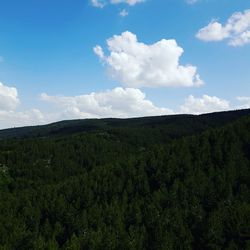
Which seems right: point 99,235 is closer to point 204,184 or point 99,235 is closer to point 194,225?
point 194,225

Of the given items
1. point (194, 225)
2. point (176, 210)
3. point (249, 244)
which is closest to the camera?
point (249, 244)

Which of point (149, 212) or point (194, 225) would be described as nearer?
point (194, 225)

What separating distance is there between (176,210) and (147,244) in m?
25.3

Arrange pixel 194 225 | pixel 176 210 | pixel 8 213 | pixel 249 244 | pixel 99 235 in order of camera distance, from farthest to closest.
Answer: pixel 8 213 < pixel 176 210 < pixel 194 225 < pixel 99 235 < pixel 249 244

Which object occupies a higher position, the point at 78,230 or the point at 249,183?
the point at 249,183

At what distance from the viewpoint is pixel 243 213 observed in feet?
522

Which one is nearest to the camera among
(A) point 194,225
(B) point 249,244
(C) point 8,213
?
(B) point 249,244

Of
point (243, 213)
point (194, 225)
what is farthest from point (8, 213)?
point (243, 213)

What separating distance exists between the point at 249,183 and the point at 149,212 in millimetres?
54874

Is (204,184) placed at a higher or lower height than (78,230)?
higher

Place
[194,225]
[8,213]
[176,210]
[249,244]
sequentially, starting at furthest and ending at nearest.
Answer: [8,213] → [176,210] → [194,225] → [249,244]

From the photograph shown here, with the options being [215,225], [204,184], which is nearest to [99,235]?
[215,225]

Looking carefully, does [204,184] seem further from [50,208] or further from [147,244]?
[50,208]

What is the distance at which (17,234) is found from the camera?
6314 inches
